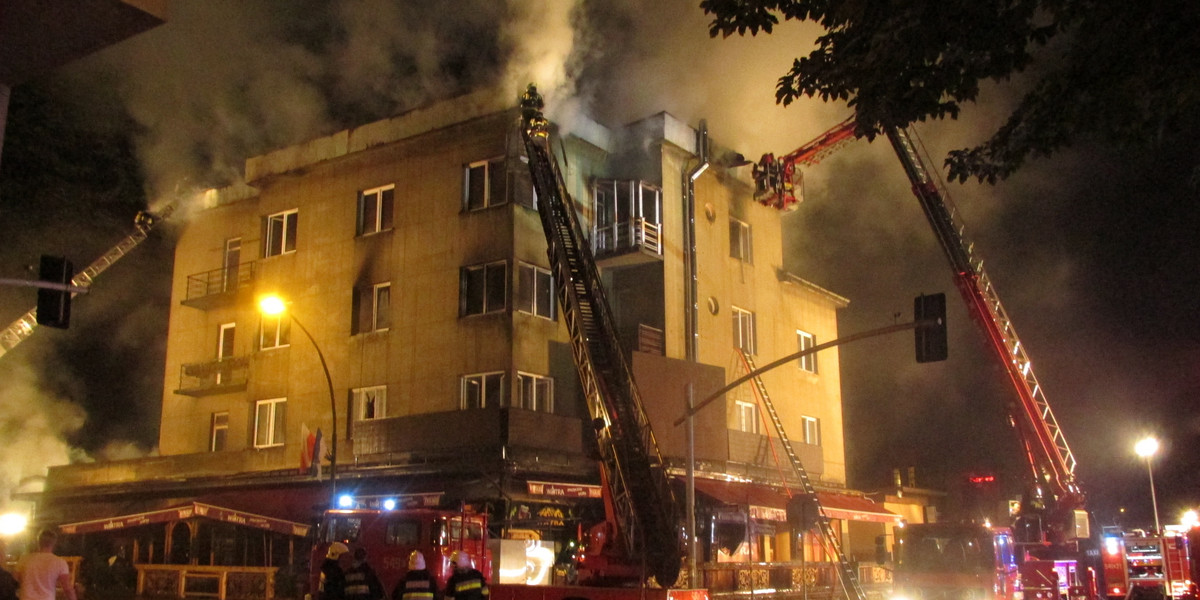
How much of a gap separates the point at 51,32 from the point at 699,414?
1993 cm

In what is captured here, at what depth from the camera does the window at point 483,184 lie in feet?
85.3

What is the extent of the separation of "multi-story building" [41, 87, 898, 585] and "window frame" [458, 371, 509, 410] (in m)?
0.05

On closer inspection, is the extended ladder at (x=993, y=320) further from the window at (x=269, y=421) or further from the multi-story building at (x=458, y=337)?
the window at (x=269, y=421)

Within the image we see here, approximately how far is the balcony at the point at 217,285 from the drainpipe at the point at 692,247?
12955 millimetres

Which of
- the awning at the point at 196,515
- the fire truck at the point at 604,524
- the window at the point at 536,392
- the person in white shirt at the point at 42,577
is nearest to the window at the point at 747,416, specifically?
the window at the point at 536,392

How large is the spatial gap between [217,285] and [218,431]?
15.2 feet

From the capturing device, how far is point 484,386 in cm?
2492

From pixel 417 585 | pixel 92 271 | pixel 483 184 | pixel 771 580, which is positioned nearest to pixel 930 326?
pixel 771 580

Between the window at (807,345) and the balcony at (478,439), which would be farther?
the window at (807,345)

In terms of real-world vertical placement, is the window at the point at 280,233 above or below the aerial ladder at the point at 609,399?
above

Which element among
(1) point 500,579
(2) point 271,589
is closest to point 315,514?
(1) point 500,579

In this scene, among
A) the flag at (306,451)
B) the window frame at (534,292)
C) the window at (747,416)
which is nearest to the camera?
the flag at (306,451)

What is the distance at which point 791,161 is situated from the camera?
32.7 m

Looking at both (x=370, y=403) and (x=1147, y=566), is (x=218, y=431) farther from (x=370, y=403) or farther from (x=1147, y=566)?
(x=1147, y=566)
